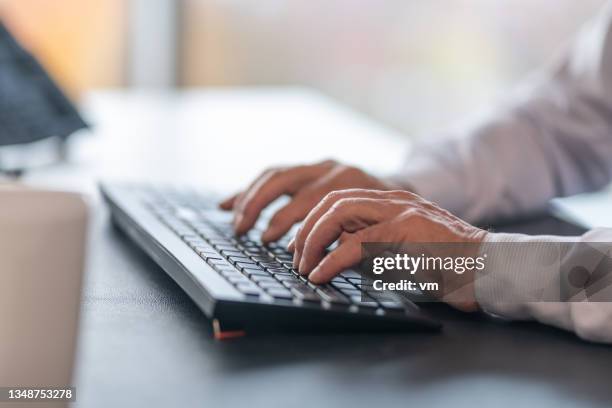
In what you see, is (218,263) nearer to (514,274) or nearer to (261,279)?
(261,279)

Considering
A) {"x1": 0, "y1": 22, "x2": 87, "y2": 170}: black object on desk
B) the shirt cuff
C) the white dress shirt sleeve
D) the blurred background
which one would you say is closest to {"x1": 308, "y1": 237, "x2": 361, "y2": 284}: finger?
the shirt cuff

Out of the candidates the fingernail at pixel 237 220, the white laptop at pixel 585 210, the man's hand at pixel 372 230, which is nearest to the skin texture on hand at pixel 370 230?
the man's hand at pixel 372 230

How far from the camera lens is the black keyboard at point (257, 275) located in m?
0.61

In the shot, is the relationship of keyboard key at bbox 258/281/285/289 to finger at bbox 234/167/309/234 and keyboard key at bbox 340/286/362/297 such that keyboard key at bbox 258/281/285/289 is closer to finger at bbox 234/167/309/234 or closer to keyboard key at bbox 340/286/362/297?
keyboard key at bbox 340/286/362/297

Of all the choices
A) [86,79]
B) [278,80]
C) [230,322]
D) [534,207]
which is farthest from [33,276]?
[86,79]

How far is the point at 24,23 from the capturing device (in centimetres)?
461

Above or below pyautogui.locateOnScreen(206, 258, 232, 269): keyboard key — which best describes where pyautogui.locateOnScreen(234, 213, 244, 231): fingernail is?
below

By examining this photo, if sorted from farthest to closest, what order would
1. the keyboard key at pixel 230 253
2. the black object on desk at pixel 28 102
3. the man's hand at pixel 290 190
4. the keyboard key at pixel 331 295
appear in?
the black object on desk at pixel 28 102, the man's hand at pixel 290 190, the keyboard key at pixel 230 253, the keyboard key at pixel 331 295

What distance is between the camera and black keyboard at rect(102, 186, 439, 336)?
0.61m

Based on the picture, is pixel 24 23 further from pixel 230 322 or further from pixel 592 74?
pixel 230 322

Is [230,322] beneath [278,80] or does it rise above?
above

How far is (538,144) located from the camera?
122cm

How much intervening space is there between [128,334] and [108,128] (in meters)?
1.28

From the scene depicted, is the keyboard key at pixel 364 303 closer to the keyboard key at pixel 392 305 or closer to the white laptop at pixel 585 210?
the keyboard key at pixel 392 305
